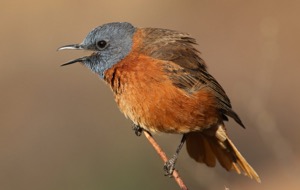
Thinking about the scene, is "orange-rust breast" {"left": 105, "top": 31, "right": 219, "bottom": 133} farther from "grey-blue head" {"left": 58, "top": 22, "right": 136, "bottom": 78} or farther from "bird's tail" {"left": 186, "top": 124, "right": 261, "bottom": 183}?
"bird's tail" {"left": 186, "top": 124, "right": 261, "bottom": 183}

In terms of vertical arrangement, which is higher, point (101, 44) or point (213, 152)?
point (101, 44)

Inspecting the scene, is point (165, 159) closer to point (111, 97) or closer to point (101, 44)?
point (101, 44)

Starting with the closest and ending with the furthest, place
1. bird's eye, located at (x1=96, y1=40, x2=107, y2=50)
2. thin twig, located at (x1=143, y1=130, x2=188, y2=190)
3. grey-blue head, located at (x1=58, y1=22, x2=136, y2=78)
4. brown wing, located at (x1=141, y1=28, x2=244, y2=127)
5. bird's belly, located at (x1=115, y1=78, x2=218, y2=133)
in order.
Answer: thin twig, located at (x1=143, y1=130, x2=188, y2=190)
bird's belly, located at (x1=115, y1=78, x2=218, y2=133)
brown wing, located at (x1=141, y1=28, x2=244, y2=127)
grey-blue head, located at (x1=58, y1=22, x2=136, y2=78)
bird's eye, located at (x1=96, y1=40, x2=107, y2=50)

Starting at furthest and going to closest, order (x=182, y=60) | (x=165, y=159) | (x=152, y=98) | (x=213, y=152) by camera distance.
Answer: (x=213, y=152) < (x=182, y=60) < (x=152, y=98) < (x=165, y=159)

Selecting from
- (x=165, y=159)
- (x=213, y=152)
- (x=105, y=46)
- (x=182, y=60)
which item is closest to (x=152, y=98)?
(x=182, y=60)

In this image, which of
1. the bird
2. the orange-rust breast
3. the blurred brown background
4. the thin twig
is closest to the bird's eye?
the bird

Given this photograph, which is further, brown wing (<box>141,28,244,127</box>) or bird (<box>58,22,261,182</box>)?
brown wing (<box>141,28,244,127</box>)

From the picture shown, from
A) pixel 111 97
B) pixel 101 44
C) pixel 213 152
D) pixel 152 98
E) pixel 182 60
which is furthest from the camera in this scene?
pixel 111 97

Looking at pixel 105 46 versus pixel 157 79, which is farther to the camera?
pixel 105 46

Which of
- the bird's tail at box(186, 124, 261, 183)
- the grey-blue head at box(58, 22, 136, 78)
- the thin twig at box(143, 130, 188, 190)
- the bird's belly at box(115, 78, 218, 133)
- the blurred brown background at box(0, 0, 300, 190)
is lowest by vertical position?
the blurred brown background at box(0, 0, 300, 190)
